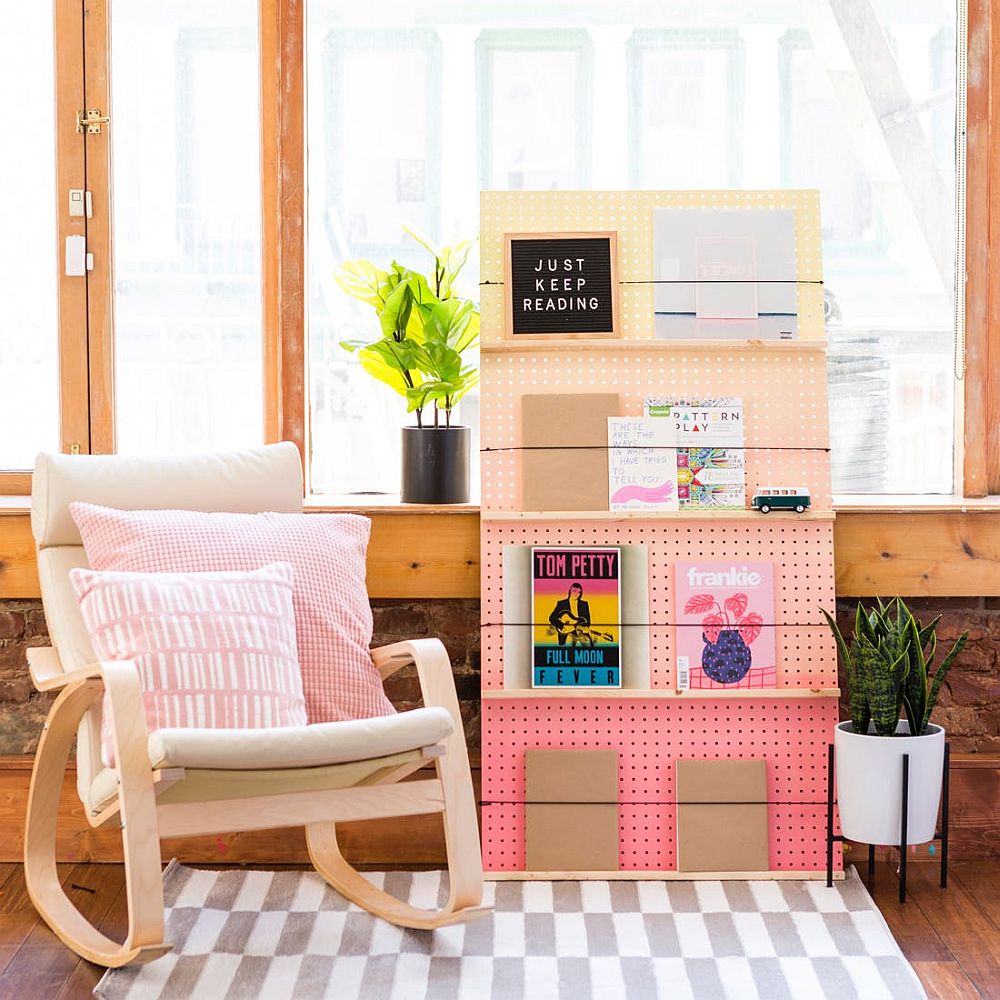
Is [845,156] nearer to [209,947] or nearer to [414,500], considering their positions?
[414,500]

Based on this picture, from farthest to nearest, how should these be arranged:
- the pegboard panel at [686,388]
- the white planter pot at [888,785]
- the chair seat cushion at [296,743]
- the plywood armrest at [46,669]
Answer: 1. the pegboard panel at [686,388]
2. the white planter pot at [888,785]
3. the plywood armrest at [46,669]
4. the chair seat cushion at [296,743]

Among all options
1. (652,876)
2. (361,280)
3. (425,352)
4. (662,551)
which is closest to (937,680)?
(662,551)

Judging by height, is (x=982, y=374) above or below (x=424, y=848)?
above

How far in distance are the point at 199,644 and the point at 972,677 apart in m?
1.80

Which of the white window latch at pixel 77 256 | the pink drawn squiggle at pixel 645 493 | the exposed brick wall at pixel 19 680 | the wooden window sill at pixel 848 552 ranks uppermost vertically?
the white window latch at pixel 77 256

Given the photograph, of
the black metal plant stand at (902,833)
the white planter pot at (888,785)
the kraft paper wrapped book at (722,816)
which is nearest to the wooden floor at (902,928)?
the black metal plant stand at (902,833)

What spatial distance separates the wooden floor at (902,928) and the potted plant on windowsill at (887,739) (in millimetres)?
158

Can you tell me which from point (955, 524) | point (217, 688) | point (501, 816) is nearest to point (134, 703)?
point (217, 688)

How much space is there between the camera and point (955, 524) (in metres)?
2.76

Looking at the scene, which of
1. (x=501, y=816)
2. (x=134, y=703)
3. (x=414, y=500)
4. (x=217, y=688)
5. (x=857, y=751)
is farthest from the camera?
(x=414, y=500)

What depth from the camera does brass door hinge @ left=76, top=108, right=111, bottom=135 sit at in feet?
9.58

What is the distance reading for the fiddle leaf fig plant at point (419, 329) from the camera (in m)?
2.76

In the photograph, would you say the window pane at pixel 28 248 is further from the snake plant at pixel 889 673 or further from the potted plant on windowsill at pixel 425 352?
the snake plant at pixel 889 673

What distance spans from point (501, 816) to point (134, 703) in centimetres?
98
